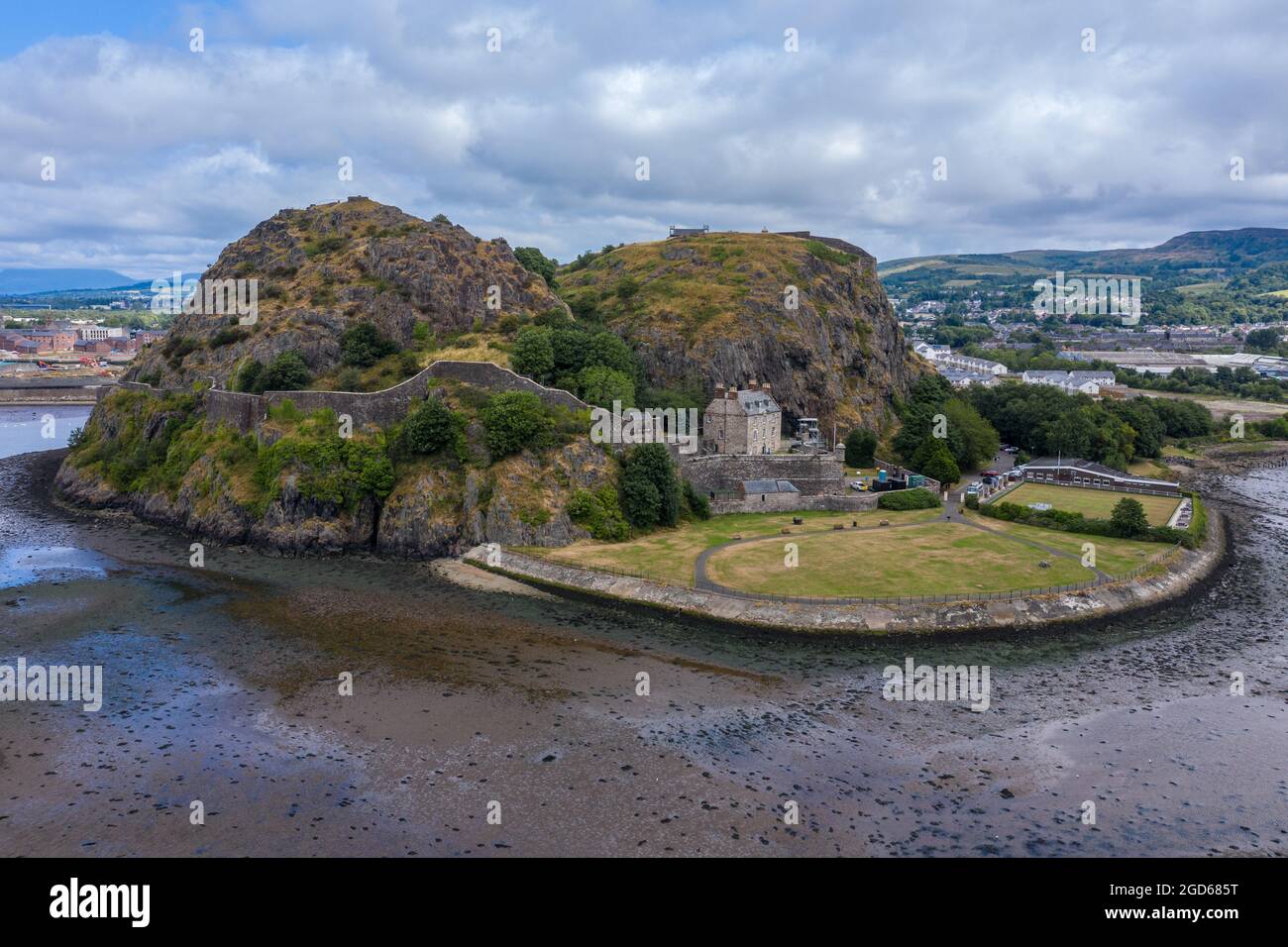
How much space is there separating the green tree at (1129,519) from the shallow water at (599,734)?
8.27 m

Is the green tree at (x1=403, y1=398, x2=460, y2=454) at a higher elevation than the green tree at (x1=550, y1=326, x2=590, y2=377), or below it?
below

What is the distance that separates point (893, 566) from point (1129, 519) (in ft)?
63.3

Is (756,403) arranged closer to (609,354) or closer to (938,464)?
(609,354)

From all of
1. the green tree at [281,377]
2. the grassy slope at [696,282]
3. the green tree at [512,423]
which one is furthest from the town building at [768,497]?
the green tree at [281,377]

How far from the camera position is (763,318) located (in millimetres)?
88125

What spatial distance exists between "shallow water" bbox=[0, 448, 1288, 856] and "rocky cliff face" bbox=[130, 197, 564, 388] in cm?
3215

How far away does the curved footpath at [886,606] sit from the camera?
42781mm

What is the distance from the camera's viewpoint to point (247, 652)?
3912 cm

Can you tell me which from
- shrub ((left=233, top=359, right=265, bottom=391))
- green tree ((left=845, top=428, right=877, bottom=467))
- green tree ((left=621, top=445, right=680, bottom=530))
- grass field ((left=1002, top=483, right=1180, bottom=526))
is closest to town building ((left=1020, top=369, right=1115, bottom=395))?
grass field ((left=1002, top=483, right=1180, bottom=526))

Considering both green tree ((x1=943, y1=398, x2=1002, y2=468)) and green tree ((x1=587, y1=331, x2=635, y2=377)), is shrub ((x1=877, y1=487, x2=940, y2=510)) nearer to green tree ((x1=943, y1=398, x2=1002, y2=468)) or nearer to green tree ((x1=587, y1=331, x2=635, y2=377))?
green tree ((x1=943, y1=398, x2=1002, y2=468))

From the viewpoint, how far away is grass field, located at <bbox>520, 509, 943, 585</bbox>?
50.3m

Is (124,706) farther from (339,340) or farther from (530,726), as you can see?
(339,340)

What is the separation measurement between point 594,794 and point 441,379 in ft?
143

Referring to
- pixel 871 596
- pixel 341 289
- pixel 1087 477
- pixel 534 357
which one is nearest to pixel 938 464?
pixel 1087 477
